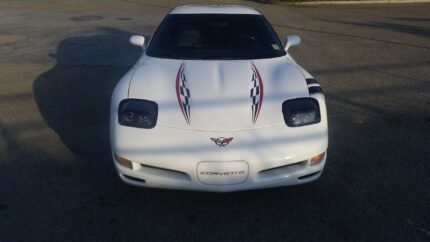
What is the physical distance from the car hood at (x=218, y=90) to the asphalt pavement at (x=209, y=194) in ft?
2.27

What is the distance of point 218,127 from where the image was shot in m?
3.01

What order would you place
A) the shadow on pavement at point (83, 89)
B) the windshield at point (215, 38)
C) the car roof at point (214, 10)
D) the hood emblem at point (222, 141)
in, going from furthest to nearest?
1. the car roof at point (214, 10)
2. the shadow on pavement at point (83, 89)
3. the windshield at point (215, 38)
4. the hood emblem at point (222, 141)

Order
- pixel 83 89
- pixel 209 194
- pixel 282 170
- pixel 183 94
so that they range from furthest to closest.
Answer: pixel 83 89 → pixel 209 194 → pixel 183 94 → pixel 282 170

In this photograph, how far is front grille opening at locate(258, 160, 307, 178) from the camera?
3027 mm

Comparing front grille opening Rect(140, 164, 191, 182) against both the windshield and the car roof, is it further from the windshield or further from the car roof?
the car roof

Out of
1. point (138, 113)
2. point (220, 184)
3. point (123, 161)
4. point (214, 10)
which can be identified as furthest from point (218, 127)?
point (214, 10)

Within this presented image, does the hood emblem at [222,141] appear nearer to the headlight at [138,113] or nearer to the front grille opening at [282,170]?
Answer: the front grille opening at [282,170]

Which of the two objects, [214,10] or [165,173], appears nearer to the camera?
[165,173]

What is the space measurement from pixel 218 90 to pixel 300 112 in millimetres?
651

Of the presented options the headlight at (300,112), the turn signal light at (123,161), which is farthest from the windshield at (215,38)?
the turn signal light at (123,161)

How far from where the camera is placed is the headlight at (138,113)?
3.11 metres

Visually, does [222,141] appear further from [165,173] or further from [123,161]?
[123,161]

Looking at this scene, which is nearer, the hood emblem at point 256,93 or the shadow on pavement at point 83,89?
the hood emblem at point 256,93

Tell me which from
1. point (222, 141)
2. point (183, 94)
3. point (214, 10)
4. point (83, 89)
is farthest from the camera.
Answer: point (83, 89)
